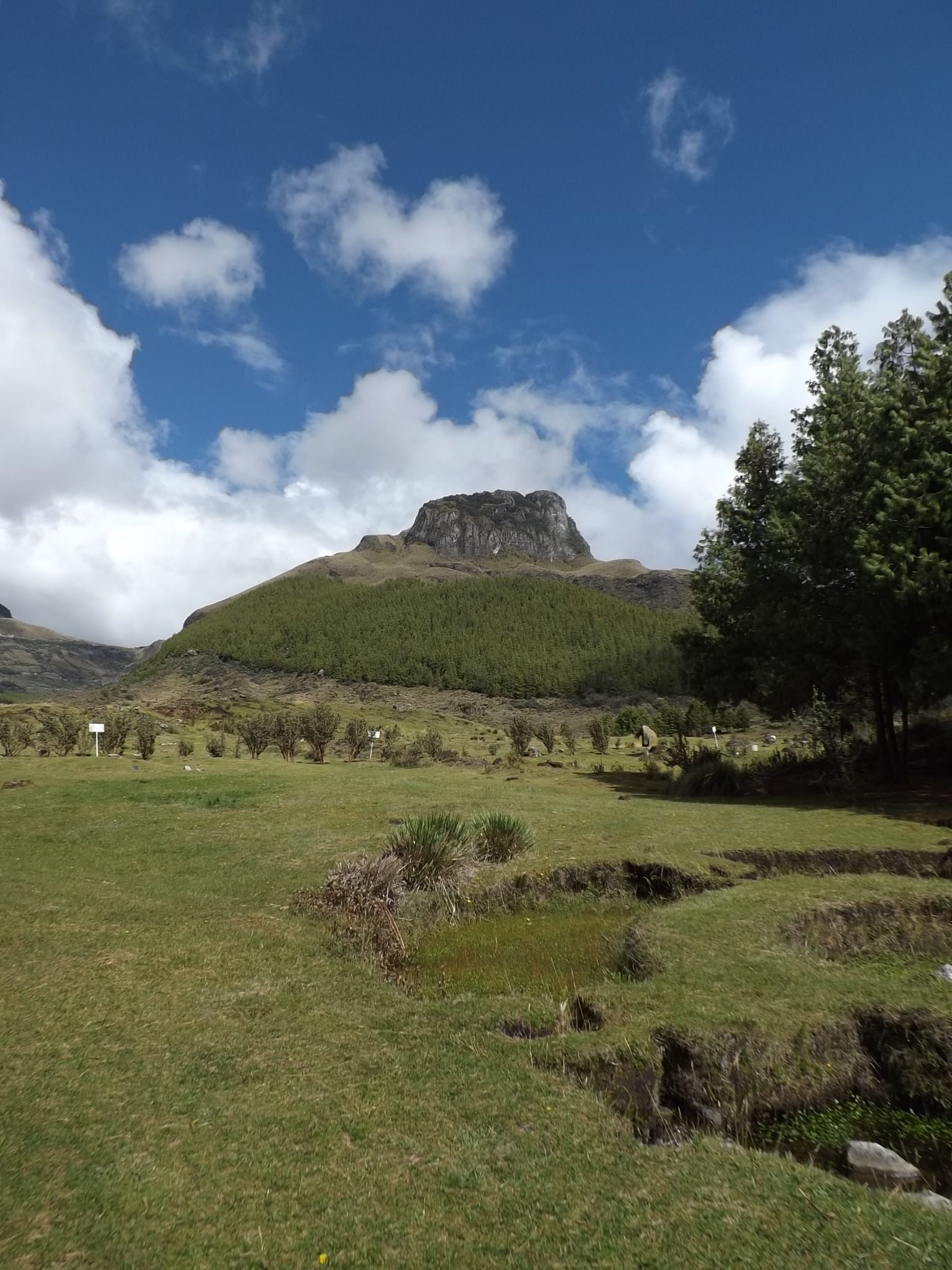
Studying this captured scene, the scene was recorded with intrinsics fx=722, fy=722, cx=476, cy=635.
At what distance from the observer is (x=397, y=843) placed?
43.3 ft

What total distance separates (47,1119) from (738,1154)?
5.05 m

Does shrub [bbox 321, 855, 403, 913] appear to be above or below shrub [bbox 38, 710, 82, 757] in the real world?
below

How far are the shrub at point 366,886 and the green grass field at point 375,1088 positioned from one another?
739 millimetres

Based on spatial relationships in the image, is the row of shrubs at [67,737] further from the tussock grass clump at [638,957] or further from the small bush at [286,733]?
the tussock grass clump at [638,957]

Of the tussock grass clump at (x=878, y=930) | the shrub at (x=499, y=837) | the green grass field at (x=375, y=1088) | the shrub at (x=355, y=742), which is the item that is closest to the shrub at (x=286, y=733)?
the shrub at (x=355, y=742)

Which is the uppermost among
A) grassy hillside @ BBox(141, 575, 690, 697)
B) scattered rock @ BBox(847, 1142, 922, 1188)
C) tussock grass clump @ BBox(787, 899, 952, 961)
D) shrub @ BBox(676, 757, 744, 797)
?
grassy hillside @ BBox(141, 575, 690, 697)

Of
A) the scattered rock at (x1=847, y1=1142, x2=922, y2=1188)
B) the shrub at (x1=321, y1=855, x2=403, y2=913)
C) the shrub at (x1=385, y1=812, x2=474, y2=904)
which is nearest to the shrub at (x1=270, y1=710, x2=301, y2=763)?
the shrub at (x1=385, y1=812, x2=474, y2=904)

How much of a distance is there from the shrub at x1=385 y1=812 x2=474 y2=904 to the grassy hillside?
11436cm

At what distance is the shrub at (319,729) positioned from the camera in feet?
138

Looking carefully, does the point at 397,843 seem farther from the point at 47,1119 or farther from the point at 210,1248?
the point at 210,1248

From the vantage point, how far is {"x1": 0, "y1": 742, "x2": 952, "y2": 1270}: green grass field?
423 cm

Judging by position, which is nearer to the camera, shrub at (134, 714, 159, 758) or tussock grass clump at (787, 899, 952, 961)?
tussock grass clump at (787, 899, 952, 961)

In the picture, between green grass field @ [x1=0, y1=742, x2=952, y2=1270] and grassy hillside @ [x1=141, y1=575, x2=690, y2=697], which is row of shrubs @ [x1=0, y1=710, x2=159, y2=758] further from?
grassy hillside @ [x1=141, y1=575, x2=690, y2=697]

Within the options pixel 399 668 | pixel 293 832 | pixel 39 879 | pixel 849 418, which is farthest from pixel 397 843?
pixel 399 668
